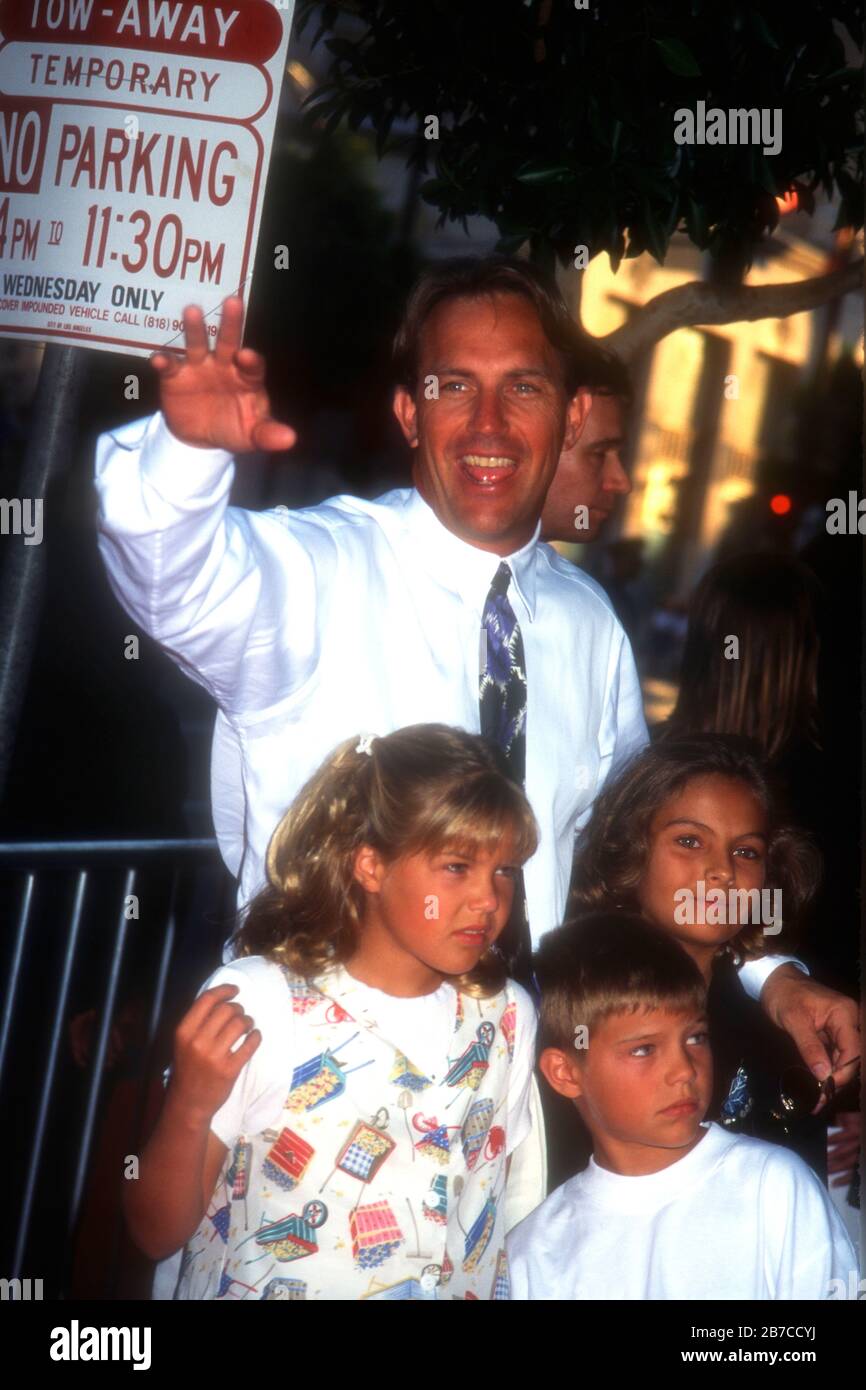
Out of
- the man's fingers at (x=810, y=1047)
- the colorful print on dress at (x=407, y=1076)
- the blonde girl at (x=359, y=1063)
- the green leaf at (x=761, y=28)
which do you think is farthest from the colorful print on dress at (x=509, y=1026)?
the green leaf at (x=761, y=28)

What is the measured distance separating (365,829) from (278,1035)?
0.91 feet

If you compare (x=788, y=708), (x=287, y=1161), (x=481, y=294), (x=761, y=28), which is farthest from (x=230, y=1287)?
(x=761, y=28)

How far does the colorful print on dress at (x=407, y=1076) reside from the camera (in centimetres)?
189

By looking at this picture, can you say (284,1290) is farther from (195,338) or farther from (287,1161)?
(195,338)

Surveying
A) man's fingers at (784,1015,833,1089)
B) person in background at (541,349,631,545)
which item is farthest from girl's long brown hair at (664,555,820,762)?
man's fingers at (784,1015,833,1089)

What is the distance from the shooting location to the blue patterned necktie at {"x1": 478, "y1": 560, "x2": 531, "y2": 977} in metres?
2.11

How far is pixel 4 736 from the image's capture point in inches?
87.7

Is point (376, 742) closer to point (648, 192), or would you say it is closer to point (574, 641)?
point (574, 641)

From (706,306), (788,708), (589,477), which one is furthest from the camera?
(706,306)

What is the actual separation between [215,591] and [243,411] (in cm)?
25

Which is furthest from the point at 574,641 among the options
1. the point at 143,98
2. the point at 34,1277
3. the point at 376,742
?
the point at 34,1277

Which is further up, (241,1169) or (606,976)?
(606,976)

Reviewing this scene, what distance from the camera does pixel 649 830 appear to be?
7.25 feet

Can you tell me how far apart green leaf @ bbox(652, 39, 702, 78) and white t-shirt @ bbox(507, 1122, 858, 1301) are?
1.53 meters
